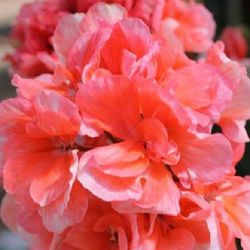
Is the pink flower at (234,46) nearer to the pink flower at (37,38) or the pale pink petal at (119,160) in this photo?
the pink flower at (37,38)

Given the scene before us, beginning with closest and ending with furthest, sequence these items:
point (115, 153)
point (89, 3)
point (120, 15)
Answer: point (115, 153) < point (120, 15) < point (89, 3)

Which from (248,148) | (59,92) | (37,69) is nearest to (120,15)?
(59,92)

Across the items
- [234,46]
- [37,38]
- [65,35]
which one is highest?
[65,35]

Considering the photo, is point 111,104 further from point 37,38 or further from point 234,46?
point 234,46

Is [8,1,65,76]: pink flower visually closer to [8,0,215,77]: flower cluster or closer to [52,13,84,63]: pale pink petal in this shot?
[8,0,215,77]: flower cluster

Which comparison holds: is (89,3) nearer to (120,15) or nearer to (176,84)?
(120,15)

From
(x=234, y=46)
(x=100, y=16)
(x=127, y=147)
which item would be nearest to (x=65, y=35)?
(x=100, y=16)

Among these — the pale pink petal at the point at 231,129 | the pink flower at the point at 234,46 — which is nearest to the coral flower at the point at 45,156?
the pale pink petal at the point at 231,129

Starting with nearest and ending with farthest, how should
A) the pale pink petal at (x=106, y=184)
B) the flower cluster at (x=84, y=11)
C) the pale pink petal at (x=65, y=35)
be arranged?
1. the pale pink petal at (x=106, y=184)
2. the pale pink petal at (x=65, y=35)
3. the flower cluster at (x=84, y=11)
